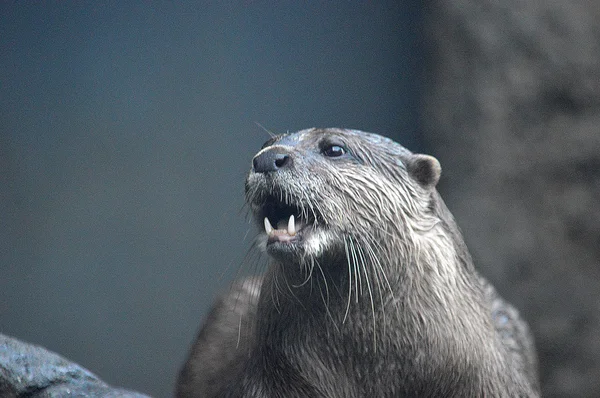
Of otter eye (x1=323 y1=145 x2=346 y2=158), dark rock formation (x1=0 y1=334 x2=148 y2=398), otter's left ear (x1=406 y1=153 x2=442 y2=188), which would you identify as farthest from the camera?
otter's left ear (x1=406 y1=153 x2=442 y2=188)

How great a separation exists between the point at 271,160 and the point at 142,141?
2553 mm

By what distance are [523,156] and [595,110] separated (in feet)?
1.61

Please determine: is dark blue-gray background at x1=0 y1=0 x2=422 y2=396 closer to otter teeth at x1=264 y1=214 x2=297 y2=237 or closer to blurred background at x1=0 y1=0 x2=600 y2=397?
blurred background at x1=0 y1=0 x2=600 y2=397

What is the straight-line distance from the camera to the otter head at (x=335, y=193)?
238 cm

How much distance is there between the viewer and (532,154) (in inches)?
193

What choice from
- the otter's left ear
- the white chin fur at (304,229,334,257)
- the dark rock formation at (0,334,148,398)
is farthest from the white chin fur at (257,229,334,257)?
the dark rock formation at (0,334,148,398)

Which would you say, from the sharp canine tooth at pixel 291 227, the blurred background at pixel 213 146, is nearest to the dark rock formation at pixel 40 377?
the sharp canine tooth at pixel 291 227

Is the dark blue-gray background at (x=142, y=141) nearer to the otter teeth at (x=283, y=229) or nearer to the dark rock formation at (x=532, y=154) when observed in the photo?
the dark rock formation at (x=532, y=154)

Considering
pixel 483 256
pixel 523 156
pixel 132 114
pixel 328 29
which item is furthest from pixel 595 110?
pixel 132 114

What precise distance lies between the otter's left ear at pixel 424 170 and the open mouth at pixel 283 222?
482mm

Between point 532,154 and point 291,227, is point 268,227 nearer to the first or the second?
point 291,227

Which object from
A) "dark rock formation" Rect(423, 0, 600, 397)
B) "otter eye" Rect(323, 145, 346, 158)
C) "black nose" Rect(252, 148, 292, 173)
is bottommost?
"dark rock formation" Rect(423, 0, 600, 397)

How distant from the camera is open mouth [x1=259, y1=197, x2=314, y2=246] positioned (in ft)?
7.73

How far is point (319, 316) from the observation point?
8.52ft
